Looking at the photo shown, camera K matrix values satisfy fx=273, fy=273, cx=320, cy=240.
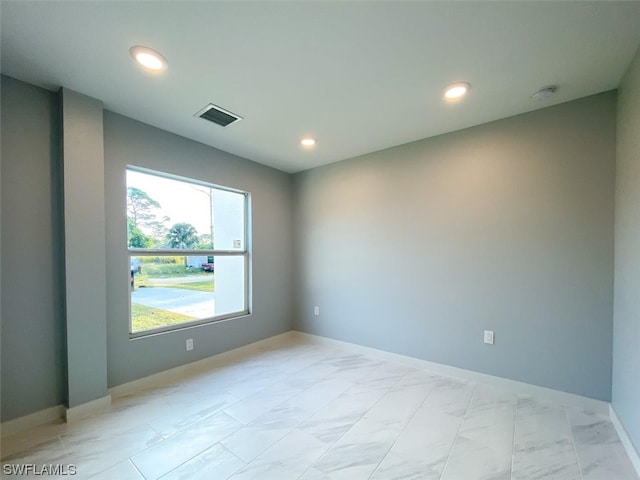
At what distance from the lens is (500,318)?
2533 millimetres

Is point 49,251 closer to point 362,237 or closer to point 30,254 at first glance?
point 30,254

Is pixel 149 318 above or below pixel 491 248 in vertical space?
below

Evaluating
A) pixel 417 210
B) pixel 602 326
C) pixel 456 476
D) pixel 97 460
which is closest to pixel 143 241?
pixel 97 460

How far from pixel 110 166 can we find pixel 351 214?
257 centimetres

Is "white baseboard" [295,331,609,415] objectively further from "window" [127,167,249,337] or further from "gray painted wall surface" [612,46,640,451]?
"window" [127,167,249,337]

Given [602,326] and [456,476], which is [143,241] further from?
[602,326]

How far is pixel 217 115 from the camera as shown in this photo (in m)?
2.49

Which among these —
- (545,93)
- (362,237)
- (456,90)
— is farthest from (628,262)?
(362,237)

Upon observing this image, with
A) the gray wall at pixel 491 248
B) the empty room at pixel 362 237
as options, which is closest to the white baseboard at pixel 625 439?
the empty room at pixel 362 237

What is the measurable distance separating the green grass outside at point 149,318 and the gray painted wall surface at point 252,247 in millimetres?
122

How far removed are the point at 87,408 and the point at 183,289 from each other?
1223 mm

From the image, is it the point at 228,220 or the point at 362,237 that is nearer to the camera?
the point at 362,237

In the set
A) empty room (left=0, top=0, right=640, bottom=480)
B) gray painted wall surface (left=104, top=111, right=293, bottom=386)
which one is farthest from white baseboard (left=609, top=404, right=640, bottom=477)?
gray painted wall surface (left=104, top=111, right=293, bottom=386)

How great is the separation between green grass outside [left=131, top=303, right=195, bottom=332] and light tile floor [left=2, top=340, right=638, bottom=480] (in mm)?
590
